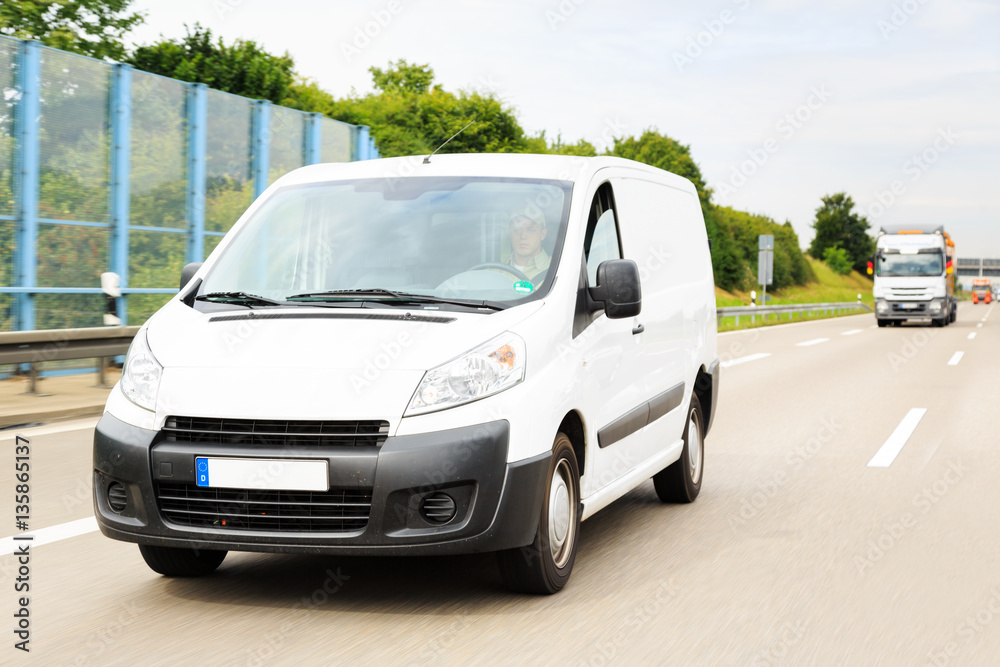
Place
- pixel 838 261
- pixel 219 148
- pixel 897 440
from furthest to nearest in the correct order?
pixel 838 261, pixel 219 148, pixel 897 440

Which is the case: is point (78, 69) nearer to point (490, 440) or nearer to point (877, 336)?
point (490, 440)

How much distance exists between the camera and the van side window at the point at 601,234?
5125 millimetres

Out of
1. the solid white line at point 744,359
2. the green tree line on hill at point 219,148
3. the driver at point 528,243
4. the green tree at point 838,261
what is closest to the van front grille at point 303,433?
the driver at point 528,243

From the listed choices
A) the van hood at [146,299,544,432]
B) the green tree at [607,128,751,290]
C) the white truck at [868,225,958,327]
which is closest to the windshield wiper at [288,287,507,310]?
the van hood at [146,299,544,432]

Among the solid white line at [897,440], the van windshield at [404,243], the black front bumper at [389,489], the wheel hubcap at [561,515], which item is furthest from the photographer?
the solid white line at [897,440]

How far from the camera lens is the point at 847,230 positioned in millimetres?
113500

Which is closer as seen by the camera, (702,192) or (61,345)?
(61,345)

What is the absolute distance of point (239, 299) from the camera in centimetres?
484

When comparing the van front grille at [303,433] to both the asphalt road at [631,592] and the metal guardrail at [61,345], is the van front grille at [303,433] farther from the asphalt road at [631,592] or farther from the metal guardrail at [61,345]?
the metal guardrail at [61,345]

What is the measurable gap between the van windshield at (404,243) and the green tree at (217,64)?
2256 centimetres

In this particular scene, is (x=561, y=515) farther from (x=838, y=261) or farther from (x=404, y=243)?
(x=838, y=261)

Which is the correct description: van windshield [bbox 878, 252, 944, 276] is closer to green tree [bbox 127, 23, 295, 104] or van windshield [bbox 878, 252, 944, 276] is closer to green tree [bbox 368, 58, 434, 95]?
green tree [bbox 127, 23, 295, 104]

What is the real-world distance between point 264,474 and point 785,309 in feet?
109

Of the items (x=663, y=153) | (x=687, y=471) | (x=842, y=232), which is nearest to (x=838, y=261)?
(x=842, y=232)
